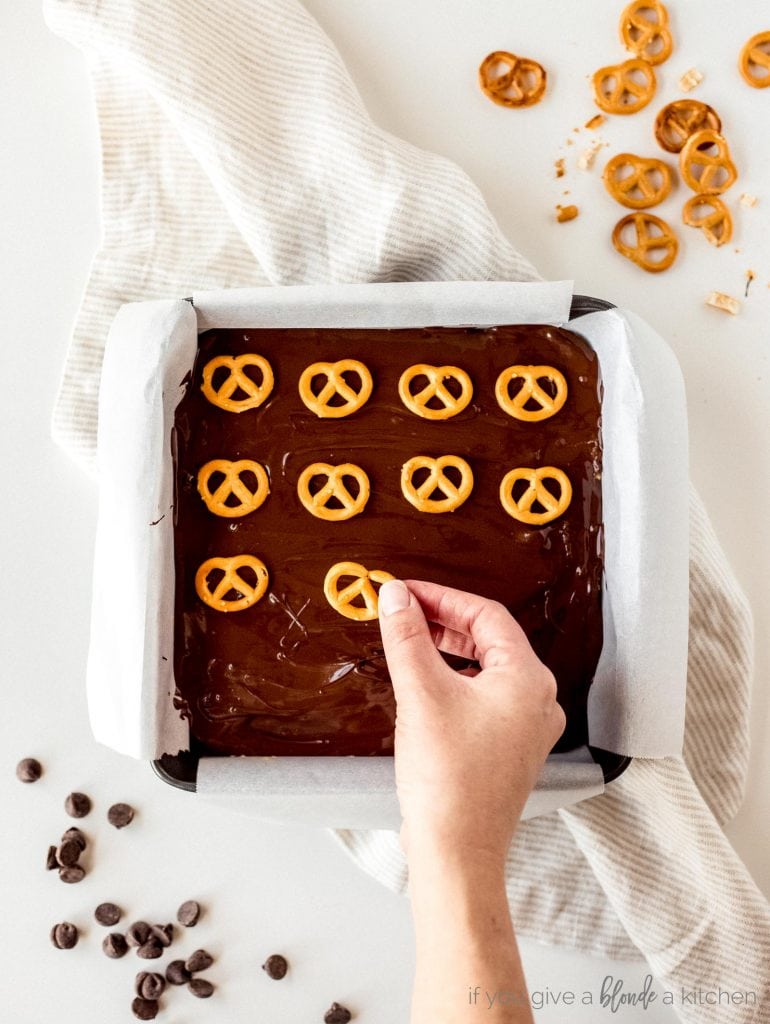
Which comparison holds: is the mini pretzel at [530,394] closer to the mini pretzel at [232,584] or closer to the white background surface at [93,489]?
the white background surface at [93,489]

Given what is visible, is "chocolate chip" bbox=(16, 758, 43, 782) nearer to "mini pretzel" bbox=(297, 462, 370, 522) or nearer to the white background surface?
the white background surface

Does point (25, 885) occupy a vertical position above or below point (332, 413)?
below

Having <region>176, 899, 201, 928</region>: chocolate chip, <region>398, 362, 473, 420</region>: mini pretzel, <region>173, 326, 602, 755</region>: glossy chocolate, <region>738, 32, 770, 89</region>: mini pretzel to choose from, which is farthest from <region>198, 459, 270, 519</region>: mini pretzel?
<region>738, 32, 770, 89</region>: mini pretzel

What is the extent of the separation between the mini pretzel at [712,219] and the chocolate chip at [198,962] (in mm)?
1465

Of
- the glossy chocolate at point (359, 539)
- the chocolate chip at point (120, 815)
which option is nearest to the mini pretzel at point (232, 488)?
the glossy chocolate at point (359, 539)

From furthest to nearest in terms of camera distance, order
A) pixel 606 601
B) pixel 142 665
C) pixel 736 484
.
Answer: pixel 736 484, pixel 606 601, pixel 142 665

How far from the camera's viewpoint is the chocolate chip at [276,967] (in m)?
1.51

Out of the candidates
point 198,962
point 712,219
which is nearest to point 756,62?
point 712,219

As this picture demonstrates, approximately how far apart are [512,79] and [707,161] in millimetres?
360

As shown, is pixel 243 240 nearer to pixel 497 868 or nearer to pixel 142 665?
pixel 142 665

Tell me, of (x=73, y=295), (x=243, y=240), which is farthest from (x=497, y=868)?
(x=73, y=295)

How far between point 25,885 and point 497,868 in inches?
36.6

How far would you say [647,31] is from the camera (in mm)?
1572

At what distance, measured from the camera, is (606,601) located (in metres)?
1.34
